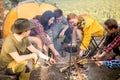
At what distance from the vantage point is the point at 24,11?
296 inches

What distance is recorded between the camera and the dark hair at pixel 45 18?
24.2 feet

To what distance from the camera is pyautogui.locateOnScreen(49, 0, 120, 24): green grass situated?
7.51m

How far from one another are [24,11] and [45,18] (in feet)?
1.74

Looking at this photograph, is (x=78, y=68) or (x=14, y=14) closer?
(x=78, y=68)

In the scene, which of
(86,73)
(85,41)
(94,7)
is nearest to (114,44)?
(86,73)

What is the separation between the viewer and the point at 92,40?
292 inches

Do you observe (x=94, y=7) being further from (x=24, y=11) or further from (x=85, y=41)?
(x=24, y=11)

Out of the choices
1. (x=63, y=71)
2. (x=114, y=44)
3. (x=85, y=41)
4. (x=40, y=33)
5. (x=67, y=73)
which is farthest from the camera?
(x=85, y=41)

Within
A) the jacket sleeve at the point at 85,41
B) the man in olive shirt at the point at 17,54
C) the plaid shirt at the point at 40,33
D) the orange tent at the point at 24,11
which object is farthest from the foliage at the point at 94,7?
the man in olive shirt at the point at 17,54

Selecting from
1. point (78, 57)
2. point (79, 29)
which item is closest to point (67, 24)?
point (79, 29)

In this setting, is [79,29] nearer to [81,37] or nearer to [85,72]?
[81,37]

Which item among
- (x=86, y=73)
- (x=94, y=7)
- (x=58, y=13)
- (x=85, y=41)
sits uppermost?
(x=94, y=7)

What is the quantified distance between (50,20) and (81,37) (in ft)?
2.64

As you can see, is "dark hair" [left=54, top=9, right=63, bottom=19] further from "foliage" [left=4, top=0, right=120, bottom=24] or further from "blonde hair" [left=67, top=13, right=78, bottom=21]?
"blonde hair" [left=67, top=13, right=78, bottom=21]
